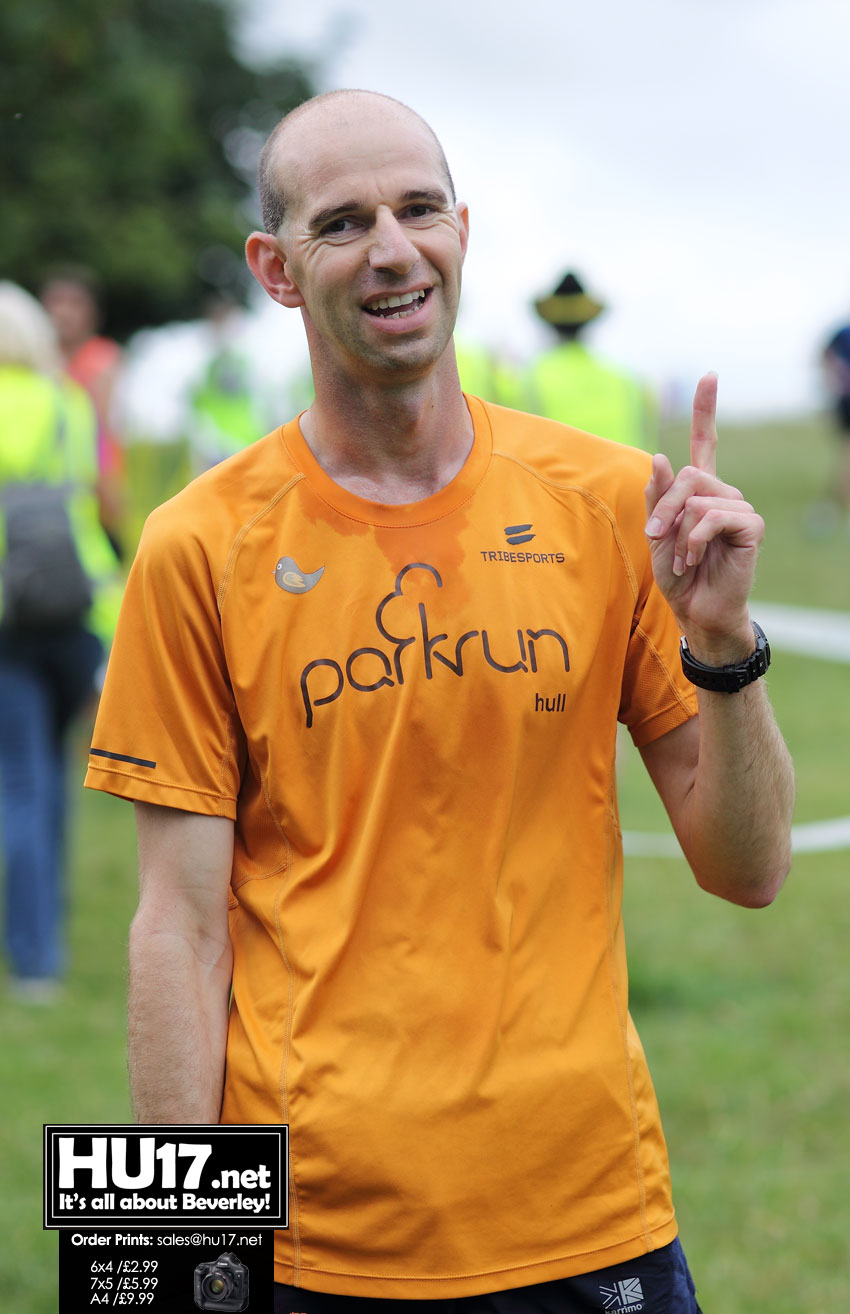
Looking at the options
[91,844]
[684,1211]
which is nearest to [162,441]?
[91,844]

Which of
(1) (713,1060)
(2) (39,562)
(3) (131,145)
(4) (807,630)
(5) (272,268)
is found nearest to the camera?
(5) (272,268)

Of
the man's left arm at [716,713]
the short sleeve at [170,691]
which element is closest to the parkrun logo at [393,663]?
the short sleeve at [170,691]

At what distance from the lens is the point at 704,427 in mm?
2375

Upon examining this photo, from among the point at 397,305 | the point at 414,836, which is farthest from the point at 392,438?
the point at 414,836

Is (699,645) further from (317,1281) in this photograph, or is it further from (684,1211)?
(684,1211)

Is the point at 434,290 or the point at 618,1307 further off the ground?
the point at 434,290

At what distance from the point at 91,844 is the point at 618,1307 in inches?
281

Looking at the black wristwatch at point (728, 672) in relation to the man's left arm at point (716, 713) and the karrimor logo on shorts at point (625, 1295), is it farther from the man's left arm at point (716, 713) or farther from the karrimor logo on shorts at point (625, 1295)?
the karrimor logo on shorts at point (625, 1295)

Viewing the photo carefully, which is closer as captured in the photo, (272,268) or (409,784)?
(409,784)

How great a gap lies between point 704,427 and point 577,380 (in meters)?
5.85

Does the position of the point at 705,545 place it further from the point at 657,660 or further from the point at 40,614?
the point at 40,614

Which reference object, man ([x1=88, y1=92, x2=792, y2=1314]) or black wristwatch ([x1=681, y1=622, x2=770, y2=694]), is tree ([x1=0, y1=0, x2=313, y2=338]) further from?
black wristwatch ([x1=681, y1=622, x2=770, y2=694])

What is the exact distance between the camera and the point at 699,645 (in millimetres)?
2338

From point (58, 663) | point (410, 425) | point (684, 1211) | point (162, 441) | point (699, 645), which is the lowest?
point (684, 1211)
